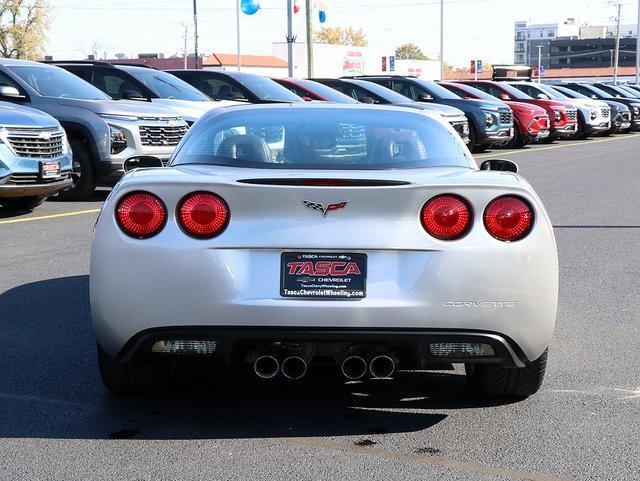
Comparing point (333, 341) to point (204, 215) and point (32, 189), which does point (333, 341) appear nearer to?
point (204, 215)

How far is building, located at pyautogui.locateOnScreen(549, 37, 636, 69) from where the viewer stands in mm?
186875

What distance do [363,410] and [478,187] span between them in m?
1.13

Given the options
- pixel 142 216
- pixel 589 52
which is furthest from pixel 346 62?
pixel 589 52

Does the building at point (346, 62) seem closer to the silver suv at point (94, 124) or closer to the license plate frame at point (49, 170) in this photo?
the silver suv at point (94, 124)

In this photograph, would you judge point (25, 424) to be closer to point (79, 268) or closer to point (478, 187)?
point (478, 187)

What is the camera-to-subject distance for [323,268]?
446cm

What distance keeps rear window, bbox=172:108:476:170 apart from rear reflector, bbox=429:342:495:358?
952 mm

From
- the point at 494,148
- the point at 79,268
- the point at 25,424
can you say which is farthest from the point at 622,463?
the point at 494,148

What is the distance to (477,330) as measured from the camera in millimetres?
4555

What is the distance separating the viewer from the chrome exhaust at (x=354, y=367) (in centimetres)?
464

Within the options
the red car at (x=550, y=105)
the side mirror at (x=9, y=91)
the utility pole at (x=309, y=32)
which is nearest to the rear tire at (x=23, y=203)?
the side mirror at (x=9, y=91)

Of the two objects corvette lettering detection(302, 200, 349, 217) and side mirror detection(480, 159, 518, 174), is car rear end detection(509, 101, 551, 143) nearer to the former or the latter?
side mirror detection(480, 159, 518, 174)

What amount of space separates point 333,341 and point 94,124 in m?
10.4

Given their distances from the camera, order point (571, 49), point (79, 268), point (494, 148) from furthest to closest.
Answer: point (571, 49), point (494, 148), point (79, 268)
